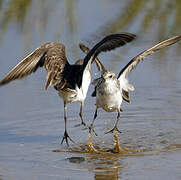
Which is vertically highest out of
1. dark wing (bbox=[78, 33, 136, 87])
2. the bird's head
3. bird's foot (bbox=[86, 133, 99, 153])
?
dark wing (bbox=[78, 33, 136, 87])

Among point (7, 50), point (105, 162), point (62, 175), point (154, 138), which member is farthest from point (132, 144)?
point (7, 50)

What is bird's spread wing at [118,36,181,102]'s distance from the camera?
9.23m

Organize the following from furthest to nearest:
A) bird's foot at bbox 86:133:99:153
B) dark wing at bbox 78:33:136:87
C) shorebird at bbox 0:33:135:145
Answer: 1. shorebird at bbox 0:33:135:145
2. bird's foot at bbox 86:133:99:153
3. dark wing at bbox 78:33:136:87

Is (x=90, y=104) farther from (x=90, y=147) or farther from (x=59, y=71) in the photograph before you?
(x=90, y=147)

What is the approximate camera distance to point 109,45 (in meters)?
8.61

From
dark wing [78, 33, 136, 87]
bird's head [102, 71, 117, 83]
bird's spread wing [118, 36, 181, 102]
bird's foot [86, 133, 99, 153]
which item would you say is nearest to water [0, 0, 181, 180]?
bird's foot [86, 133, 99, 153]

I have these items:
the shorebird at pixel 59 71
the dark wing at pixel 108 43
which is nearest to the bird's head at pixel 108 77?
the shorebird at pixel 59 71

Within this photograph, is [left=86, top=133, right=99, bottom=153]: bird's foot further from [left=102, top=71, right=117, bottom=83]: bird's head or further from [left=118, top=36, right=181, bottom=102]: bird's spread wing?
[left=118, top=36, right=181, bottom=102]: bird's spread wing

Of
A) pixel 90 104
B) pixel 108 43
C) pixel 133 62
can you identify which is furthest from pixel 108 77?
pixel 90 104

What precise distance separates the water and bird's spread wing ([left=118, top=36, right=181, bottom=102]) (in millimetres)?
638

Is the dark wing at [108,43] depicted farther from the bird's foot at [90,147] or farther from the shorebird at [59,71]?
the bird's foot at [90,147]

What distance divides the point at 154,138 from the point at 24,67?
2142mm

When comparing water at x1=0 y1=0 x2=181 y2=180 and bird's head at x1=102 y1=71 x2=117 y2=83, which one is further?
bird's head at x1=102 y1=71 x2=117 y2=83

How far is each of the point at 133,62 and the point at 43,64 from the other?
52.2 inches
